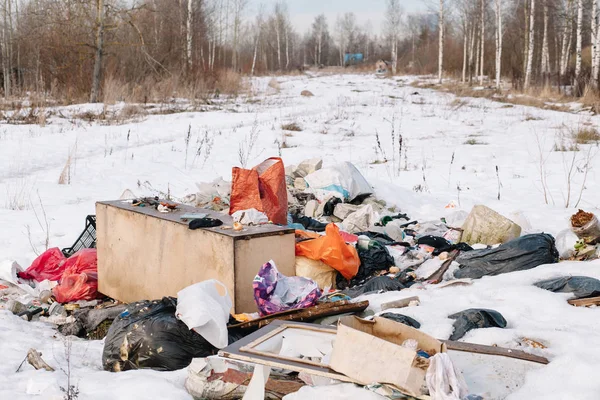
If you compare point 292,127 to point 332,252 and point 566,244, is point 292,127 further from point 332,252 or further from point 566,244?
point 332,252

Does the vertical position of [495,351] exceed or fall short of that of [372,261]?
it exceeds it

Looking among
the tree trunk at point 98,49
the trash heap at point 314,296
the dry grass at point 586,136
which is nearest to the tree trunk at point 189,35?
the tree trunk at point 98,49

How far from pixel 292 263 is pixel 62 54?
59.2 feet

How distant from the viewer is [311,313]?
3723 millimetres

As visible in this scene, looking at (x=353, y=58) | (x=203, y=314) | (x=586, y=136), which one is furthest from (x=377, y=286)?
(x=353, y=58)

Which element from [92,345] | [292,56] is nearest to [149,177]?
[92,345]

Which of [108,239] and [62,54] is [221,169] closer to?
[108,239]

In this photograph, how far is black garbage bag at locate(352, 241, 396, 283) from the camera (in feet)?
16.6

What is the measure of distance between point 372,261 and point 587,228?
179 cm

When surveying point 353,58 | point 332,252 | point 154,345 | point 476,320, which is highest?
point 353,58

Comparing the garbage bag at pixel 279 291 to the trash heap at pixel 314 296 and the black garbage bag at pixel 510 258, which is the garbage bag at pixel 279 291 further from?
the black garbage bag at pixel 510 258

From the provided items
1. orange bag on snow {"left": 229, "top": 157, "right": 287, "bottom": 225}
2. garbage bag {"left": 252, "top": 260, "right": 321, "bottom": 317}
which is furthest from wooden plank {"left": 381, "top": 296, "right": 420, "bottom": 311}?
orange bag on snow {"left": 229, "top": 157, "right": 287, "bottom": 225}

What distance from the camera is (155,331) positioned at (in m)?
3.41

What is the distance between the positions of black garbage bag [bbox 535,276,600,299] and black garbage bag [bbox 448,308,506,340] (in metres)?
0.77
